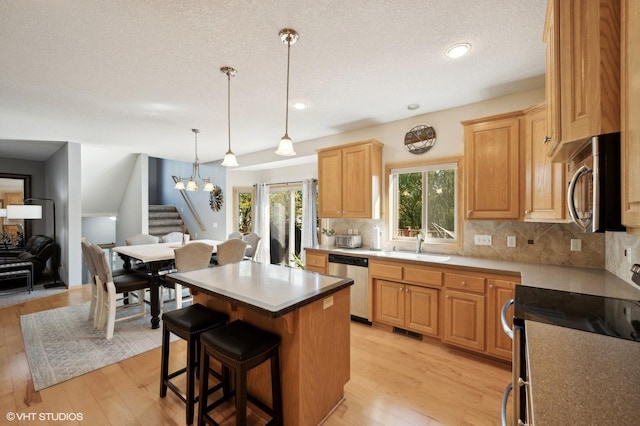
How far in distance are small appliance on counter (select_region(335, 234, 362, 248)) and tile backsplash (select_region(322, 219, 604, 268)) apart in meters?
0.89

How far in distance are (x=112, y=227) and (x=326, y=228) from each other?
22.7 ft

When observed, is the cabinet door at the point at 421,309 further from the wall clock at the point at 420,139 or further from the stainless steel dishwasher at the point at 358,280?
the wall clock at the point at 420,139

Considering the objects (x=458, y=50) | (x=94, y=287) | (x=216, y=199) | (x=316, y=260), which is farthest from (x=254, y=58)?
(x=216, y=199)

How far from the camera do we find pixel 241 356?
4.81ft

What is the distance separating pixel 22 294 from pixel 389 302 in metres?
5.94

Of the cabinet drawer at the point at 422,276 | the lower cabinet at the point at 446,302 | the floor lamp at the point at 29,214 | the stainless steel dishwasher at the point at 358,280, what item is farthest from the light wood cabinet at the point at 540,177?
the floor lamp at the point at 29,214

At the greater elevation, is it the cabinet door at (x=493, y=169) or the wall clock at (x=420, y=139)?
the wall clock at (x=420, y=139)

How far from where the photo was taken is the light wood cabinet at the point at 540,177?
2.22 meters

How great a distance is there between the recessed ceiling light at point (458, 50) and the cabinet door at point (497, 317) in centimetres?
193

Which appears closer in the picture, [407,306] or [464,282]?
[464,282]

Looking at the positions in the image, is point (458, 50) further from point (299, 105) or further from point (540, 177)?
point (299, 105)

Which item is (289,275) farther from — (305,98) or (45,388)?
(45,388)

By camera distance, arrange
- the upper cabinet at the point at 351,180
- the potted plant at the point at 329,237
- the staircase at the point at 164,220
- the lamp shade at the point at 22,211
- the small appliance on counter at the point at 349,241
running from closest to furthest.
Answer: the upper cabinet at the point at 351,180
the small appliance on counter at the point at 349,241
the potted plant at the point at 329,237
the lamp shade at the point at 22,211
the staircase at the point at 164,220

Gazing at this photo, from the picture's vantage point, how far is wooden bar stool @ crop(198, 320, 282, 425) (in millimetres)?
1465
